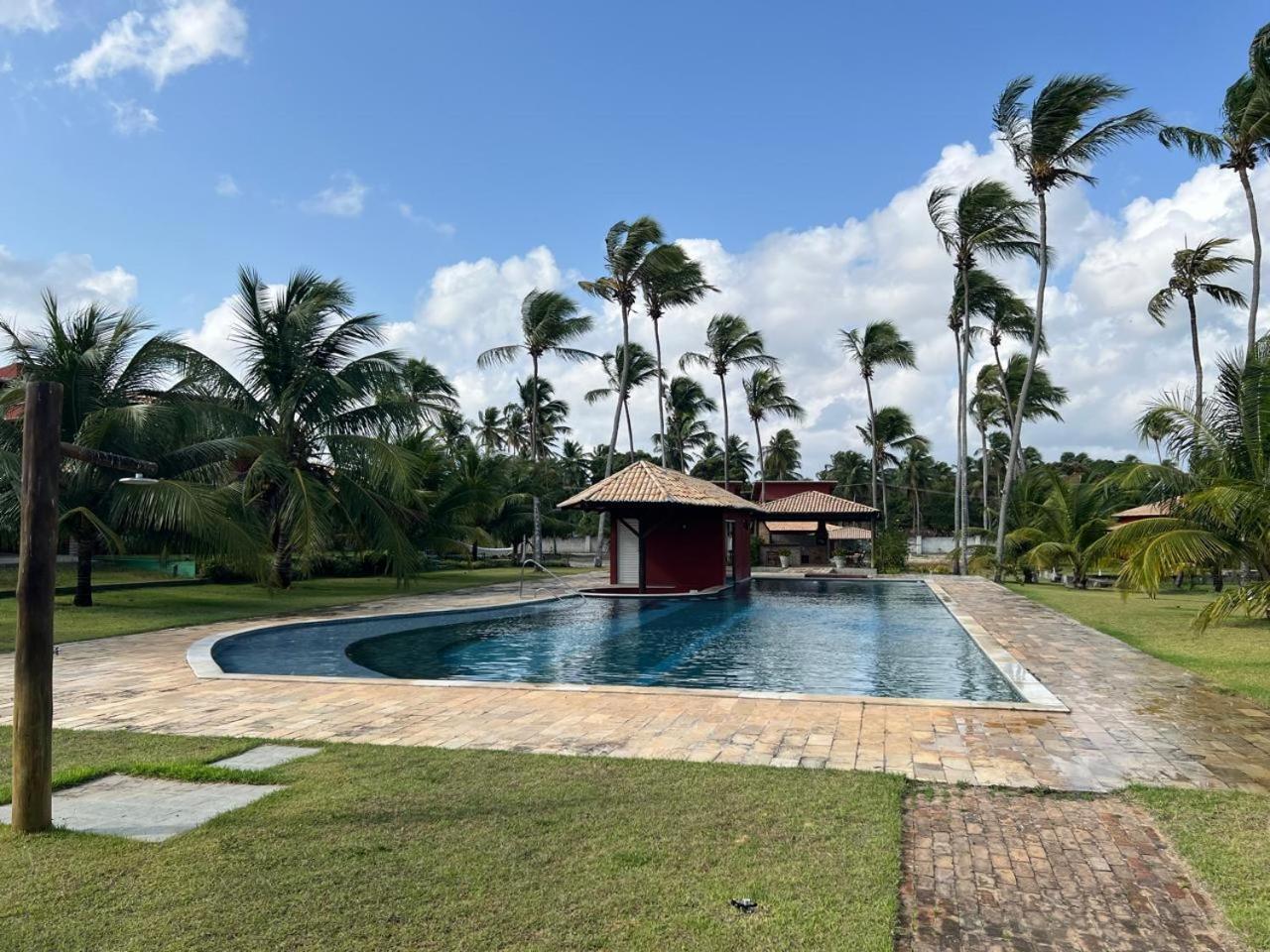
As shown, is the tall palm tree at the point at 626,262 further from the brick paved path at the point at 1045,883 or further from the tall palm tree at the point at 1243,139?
the brick paved path at the point at 1045,883

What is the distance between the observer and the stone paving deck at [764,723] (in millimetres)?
4922

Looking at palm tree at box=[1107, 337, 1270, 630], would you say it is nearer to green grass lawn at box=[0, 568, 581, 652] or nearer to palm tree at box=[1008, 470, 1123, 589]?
palm tree at box=[1008, 470, 1123, 589]

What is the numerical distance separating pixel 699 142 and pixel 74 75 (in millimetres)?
10316

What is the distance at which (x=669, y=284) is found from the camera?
29.2 metres

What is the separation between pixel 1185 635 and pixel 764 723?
27.6 feet

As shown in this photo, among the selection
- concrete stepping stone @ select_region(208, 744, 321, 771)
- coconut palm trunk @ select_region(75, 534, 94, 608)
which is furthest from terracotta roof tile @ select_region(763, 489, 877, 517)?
concrete stepping stone @ select_region(208, 744, 321, 771)

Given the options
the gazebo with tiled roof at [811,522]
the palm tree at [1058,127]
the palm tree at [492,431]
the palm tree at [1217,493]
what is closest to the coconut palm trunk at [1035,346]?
the palm tree at [1058,127]

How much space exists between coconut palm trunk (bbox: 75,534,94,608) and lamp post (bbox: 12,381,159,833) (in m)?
12.7

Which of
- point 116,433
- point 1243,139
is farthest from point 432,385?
point 1243,139

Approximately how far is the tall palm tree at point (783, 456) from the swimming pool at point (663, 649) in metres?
47.9

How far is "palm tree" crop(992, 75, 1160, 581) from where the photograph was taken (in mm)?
21172

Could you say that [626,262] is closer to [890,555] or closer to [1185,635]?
[890,555]

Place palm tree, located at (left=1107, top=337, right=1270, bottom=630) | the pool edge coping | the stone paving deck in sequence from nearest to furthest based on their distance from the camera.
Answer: the stone paving deck → the pool edge coping → palm tree, located at (left=1107, top=337, right=1270, bottom=630)

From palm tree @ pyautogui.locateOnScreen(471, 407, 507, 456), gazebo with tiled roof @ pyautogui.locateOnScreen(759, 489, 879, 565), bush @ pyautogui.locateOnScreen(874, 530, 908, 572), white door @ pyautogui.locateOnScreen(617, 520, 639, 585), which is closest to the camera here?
white door @ pyautogui.locateOnScreen(617, 520, 639, 585)
